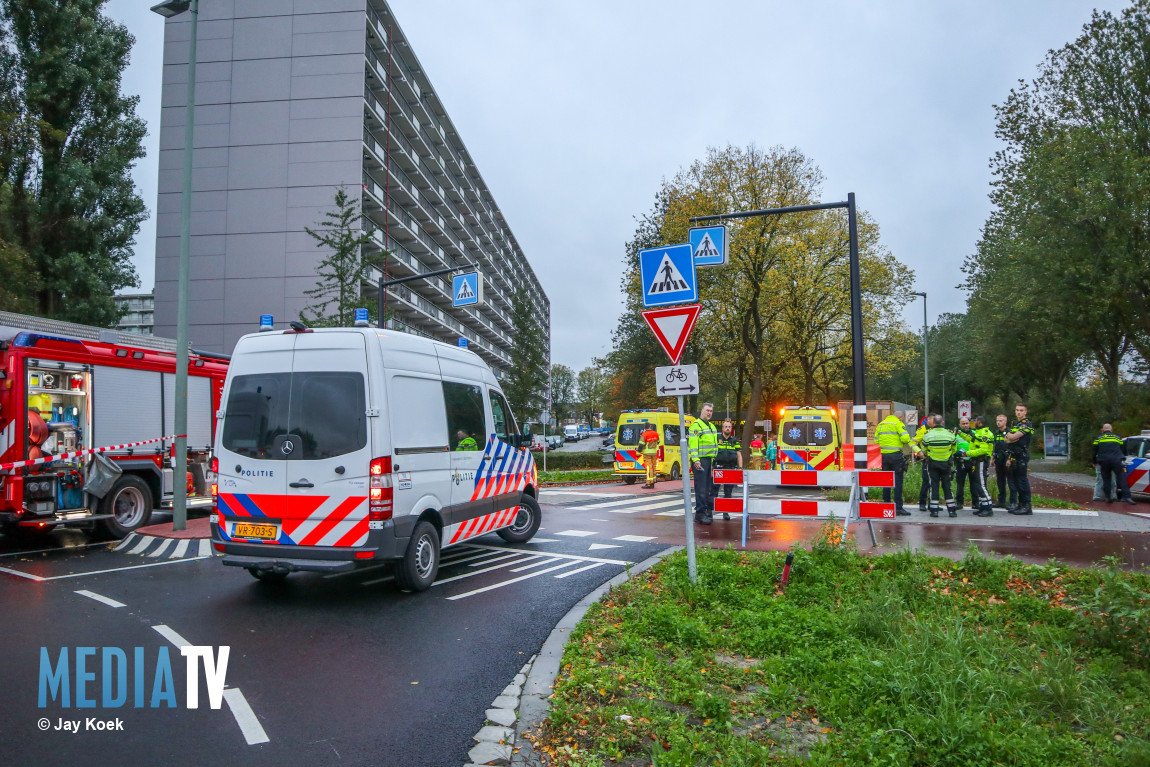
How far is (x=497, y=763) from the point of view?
360 cm

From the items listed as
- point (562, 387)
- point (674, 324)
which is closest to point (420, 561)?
point (674, 324)

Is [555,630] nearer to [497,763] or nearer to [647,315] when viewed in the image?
[497,763]

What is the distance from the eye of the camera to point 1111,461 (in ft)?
52.6

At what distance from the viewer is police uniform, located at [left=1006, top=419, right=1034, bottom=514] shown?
1317 cm

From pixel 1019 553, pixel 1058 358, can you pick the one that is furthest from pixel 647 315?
pixel 1058 358

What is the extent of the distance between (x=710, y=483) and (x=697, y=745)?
375 inches

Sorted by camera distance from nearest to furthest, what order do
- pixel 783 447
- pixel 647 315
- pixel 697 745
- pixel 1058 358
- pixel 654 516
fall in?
pixel 697 745
pixel 647 315
pixel 654 516
pixel 783 447
pixel 1058 358

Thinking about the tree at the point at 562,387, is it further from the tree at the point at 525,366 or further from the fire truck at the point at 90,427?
the fire truck at the point at 90,427

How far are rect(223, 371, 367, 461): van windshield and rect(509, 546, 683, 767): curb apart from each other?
253 centimetres

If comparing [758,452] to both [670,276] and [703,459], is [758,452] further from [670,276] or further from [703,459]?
[670,276]

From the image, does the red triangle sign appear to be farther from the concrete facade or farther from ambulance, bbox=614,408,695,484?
the concrete facade

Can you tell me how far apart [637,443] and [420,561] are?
53.1 feet

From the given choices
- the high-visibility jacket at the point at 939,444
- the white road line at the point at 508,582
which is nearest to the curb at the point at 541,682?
the white road line at the point at 508,582

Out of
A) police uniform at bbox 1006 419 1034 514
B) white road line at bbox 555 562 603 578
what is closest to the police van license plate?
white road line at bbox 555 562 603 578
